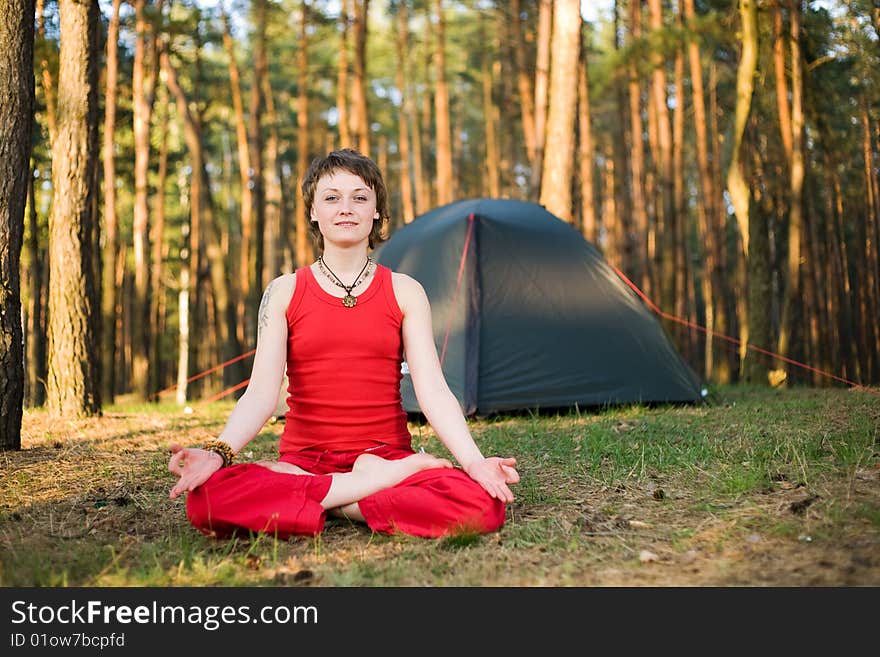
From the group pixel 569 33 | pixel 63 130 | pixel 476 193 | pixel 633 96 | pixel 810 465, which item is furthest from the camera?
pixel 476 193

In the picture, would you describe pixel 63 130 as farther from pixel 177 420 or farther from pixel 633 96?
pixel 633 96

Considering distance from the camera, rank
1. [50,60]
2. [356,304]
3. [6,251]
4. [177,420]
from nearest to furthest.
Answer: [356,304] < [6,251] < [177,420] < [50,60]

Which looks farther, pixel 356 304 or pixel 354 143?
pixel 354 143

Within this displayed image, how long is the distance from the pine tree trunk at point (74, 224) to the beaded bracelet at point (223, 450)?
4.29 metres

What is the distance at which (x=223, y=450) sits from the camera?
2971 mm

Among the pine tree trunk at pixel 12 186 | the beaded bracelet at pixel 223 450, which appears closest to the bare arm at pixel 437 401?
the beaded bracelet at pixel 223 450

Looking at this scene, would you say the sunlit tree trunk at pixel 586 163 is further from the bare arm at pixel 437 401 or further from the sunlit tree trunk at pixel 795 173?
the bare arm at pixel 437 401

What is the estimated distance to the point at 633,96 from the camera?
1806 centimetres

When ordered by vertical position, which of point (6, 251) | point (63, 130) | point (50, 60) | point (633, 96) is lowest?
point (6, 251)

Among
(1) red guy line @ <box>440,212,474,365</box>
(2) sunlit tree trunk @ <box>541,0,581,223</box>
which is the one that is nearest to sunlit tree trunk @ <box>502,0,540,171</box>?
(2) sunlit tree trunk @ <box>541,0,581,223</box>

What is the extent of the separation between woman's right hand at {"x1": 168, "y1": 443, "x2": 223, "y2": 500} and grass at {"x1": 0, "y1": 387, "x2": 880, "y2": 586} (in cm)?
26

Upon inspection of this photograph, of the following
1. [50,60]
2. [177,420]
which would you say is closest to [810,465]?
[177,420]

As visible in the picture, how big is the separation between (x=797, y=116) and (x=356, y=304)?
33.2 feet
